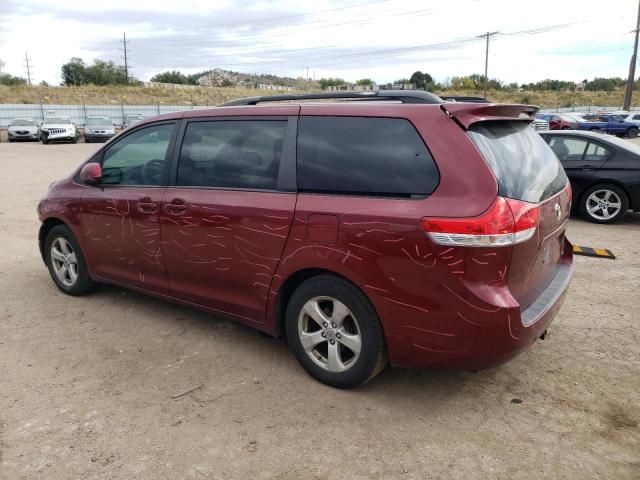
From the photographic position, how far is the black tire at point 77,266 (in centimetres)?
495

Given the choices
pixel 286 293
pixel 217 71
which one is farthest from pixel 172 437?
pixel 217 71

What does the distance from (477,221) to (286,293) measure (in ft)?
4.48

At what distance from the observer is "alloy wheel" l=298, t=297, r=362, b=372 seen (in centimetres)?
321

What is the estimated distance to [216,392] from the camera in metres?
3.39

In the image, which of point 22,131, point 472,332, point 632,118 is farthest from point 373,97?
point 632,118

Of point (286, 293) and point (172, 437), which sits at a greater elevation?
point (286, 293)

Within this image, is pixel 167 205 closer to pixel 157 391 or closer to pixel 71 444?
pixel 157 391

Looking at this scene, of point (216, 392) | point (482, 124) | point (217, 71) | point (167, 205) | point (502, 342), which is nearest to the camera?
point (502, 342)

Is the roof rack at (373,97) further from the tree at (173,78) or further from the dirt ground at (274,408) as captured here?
the tree at (173,78)

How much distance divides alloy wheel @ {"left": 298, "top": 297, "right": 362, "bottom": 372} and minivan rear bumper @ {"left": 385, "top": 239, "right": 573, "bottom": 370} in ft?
0.89

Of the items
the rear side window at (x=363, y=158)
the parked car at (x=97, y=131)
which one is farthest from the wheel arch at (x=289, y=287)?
the parked car at (x=97, y=131)

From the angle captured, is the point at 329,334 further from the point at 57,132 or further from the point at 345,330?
the point at 57,132

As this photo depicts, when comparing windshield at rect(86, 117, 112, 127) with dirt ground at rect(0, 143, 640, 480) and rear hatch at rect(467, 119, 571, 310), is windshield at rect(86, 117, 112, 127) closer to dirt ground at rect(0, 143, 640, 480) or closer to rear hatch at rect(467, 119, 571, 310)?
dirt ground at rect(0, 143, 640, 480)

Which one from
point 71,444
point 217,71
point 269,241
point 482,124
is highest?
point 217,71
